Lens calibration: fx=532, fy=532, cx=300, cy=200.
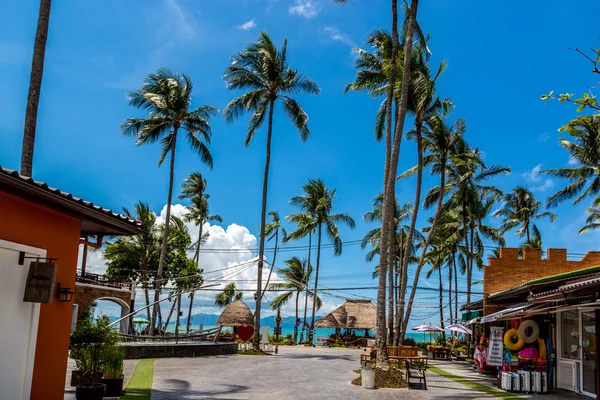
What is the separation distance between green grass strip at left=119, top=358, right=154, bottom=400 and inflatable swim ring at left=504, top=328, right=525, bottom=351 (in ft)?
32.2

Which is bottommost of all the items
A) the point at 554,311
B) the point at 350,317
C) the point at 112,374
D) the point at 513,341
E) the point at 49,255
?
the point at 112,374

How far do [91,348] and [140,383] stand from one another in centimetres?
316

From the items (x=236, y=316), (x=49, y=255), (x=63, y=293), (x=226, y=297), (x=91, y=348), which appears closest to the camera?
(x=49, y=255)

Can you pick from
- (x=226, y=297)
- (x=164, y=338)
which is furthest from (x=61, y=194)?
(x=226, y=297)

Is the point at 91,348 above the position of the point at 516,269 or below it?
below

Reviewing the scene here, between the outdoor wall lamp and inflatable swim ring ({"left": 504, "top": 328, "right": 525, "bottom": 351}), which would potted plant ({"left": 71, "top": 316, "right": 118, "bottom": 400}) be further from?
inflatable swim ring ({"left": 504, "top": 328, "right": 525, "bottom": 351})

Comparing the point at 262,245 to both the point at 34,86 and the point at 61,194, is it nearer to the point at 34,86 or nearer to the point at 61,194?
the point at 34,86

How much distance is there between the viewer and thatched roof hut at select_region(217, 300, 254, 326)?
37.6 m

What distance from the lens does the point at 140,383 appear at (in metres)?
12.5

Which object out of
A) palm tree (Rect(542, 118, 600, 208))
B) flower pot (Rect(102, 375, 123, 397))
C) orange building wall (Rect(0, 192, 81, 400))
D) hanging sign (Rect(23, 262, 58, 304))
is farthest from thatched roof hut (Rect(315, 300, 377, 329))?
hanging sign (Rect(23, 262, 58, 304))

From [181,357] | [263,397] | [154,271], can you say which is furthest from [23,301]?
[154,271]

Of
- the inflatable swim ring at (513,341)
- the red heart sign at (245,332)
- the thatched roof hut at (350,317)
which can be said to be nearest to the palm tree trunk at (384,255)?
the inflatable swim ring at (513,341)

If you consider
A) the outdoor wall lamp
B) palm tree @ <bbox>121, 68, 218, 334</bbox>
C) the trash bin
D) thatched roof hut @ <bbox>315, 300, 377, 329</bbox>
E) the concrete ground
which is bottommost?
the concrete ground

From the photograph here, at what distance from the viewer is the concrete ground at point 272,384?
462 inches
